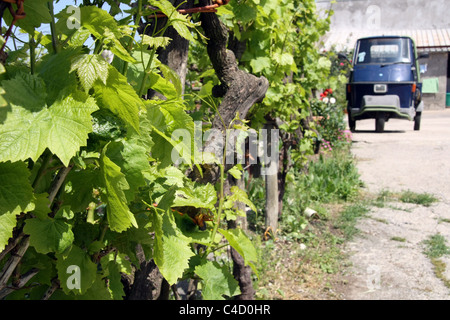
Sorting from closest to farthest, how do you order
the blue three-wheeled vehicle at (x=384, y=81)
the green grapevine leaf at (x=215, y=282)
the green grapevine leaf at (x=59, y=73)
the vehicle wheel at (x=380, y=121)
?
the green grapevine leaf at (x=59, y=73)
the green grapevine leaf at (x=215, y=282)
the blue three-wheeled vehicle at (x=384, y=81)
the vehicle wheel at (x=380, y=121)

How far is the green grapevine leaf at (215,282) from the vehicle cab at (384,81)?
9.89 metres

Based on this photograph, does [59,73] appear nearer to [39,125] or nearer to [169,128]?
[39,125]

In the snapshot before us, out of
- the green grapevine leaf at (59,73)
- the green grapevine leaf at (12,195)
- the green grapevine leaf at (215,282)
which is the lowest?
the green grapevine leaf at (215,282)

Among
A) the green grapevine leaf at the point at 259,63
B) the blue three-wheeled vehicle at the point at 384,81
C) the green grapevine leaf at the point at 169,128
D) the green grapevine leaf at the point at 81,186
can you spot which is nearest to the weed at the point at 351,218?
the green grapevine leaf at the point at 259,63

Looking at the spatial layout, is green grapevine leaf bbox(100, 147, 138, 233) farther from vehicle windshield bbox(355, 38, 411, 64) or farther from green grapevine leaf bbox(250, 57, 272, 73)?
vehicle windshield bbox(355, 38, 411, 64)

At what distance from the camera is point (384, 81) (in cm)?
1132

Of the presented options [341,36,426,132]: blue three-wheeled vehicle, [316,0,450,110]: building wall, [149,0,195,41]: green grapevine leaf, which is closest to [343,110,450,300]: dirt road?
[341,36,426,132]: blue three-wheeled vehicle

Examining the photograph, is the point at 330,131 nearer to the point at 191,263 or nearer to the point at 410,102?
the point at 410,102

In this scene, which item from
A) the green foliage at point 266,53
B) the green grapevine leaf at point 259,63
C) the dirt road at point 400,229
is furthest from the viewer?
the dirt road at point 400,229

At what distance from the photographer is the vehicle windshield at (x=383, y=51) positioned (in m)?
11.7

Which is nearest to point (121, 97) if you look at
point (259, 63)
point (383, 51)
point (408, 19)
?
point (259, 63)

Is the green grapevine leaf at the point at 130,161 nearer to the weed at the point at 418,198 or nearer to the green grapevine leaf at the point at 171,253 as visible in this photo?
the green grapevine leaf at the point at 171,253

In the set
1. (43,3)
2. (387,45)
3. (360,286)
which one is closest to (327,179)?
(360,286)

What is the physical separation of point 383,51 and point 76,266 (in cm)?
1194
